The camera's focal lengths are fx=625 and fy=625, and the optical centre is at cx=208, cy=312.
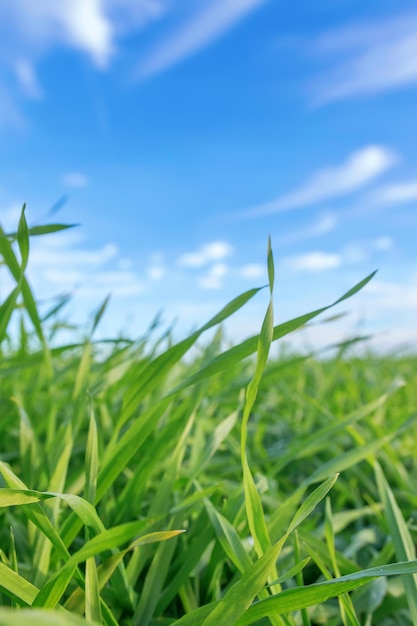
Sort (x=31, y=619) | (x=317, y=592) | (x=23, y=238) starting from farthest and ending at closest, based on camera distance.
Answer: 1. (x=23, y=238)
2. (x=317, y=592)
3. (x=31, y=619)

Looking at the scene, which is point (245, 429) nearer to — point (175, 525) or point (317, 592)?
point (317, 592)

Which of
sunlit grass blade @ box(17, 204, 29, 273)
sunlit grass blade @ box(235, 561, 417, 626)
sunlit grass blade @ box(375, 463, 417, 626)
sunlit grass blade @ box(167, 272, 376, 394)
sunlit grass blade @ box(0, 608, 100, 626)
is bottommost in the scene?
sunlit grass blade @ box(375, 463, 417, 626)

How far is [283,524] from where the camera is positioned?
26.1 inches

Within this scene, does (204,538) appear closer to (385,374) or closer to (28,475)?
(28,475)

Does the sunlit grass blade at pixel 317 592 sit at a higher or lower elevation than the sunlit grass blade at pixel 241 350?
lower

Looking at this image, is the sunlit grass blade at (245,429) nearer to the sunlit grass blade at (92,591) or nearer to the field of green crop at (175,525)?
the field of green crop at (175,525)

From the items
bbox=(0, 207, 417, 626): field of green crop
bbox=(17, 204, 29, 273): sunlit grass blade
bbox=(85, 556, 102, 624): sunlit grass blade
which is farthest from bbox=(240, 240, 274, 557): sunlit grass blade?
bbox=(17, 204, 29, 273): sunlit grass blade

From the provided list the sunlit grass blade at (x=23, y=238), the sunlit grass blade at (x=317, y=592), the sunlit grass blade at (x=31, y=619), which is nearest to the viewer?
the sunlit grass blade at (x=31, y=619)

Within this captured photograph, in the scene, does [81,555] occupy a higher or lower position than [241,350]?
lower

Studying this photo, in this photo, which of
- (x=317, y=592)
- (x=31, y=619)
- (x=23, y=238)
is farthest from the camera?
(x=23, y=238)

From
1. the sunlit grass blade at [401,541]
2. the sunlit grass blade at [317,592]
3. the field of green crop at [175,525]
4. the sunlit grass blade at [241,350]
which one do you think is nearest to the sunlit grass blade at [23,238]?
the field of green crop at [175,525]

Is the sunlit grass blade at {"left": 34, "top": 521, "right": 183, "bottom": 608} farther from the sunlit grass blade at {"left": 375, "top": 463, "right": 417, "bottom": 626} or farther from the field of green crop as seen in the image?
the sunlit grass blade at {"left": 375, "top": 463, "right": 417, "bottom": 626}

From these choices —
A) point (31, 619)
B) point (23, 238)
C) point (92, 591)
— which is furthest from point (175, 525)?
point (31, 619)

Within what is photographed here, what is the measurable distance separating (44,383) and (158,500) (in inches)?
28.7
